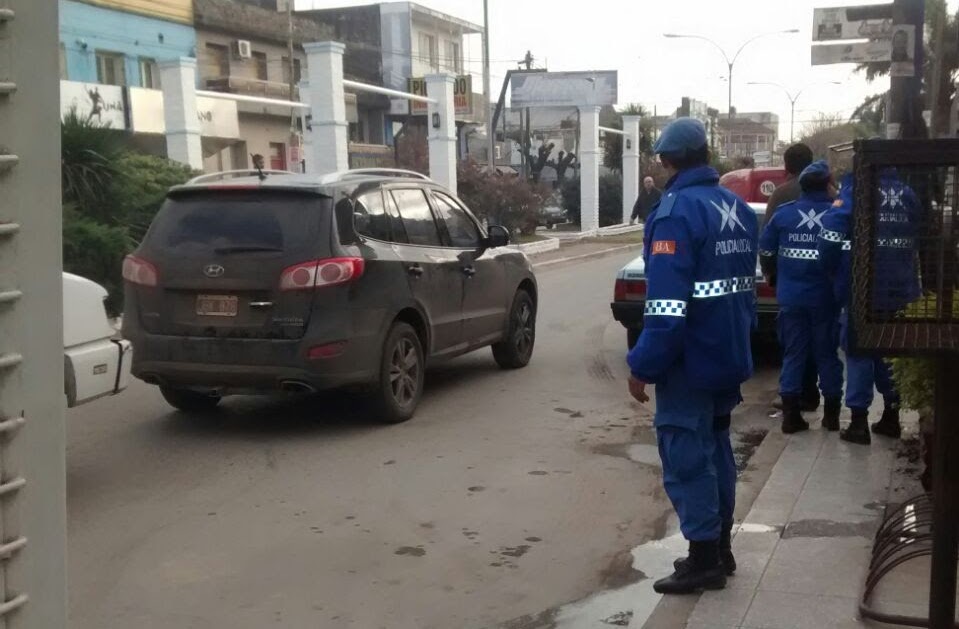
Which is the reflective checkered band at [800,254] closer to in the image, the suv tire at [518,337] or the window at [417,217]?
the window at [417,217]

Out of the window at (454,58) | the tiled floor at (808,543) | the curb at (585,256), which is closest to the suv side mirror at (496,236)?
the tiled floor at (808,543)

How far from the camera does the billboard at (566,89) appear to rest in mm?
72438

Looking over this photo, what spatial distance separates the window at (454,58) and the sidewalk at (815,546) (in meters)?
54.2

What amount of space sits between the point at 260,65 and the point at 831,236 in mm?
38097

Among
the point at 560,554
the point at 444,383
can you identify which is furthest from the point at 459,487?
the point at 444,383

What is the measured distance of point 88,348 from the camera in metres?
6.00

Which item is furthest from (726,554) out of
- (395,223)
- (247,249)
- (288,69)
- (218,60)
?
(288,69)

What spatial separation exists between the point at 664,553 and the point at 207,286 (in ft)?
11.4

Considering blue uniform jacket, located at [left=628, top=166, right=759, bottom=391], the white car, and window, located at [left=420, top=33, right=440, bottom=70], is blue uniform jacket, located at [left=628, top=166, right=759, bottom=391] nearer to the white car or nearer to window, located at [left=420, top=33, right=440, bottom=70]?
the white car

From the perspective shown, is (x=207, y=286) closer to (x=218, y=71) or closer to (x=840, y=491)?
(x=840, y=491)

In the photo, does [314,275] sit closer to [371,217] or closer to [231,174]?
[371,217]

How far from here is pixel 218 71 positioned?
39406mm

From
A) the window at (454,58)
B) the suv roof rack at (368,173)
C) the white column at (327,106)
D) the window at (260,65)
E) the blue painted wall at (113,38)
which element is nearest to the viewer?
the suv roof rack at (368,173)

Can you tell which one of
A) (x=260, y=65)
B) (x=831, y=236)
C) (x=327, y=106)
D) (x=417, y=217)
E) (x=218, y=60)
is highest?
(x=260, y=65)
